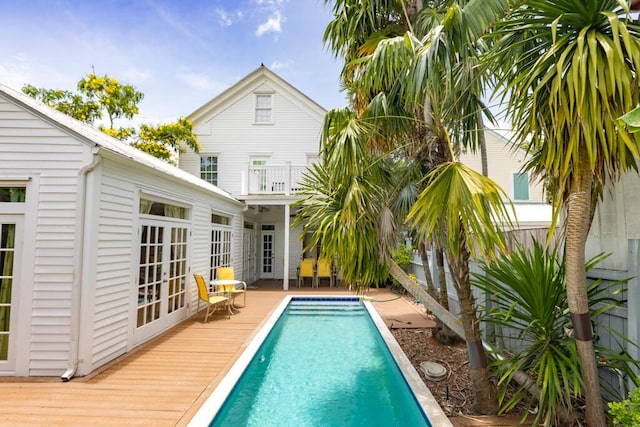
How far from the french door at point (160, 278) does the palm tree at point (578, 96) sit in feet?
19.2

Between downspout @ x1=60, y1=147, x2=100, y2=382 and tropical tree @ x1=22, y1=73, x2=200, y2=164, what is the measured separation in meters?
10.3

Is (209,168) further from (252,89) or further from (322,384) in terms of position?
(322,384)

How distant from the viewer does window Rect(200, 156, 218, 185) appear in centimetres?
1374

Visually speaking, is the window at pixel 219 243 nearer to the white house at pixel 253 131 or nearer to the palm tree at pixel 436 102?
the white house at pixel 253 131

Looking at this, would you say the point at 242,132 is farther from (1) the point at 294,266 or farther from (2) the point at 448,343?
(2) the point at 448,343

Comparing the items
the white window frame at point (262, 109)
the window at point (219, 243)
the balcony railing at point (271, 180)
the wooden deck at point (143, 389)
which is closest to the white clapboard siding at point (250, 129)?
the white window frame at point (262, 109)

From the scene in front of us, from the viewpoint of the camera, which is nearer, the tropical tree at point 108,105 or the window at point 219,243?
the window at point 219,243

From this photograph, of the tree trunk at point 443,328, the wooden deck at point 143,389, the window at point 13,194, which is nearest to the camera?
the wooden deck at point 143,389

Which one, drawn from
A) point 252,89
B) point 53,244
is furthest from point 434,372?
point 252,89

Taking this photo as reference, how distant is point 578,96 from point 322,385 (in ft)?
14.0

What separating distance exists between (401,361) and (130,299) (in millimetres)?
4483

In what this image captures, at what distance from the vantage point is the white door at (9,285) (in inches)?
163

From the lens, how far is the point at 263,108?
45.4ft

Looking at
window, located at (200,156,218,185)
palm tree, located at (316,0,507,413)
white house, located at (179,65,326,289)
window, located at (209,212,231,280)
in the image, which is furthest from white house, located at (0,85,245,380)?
window, located at (200,156,218,185)
